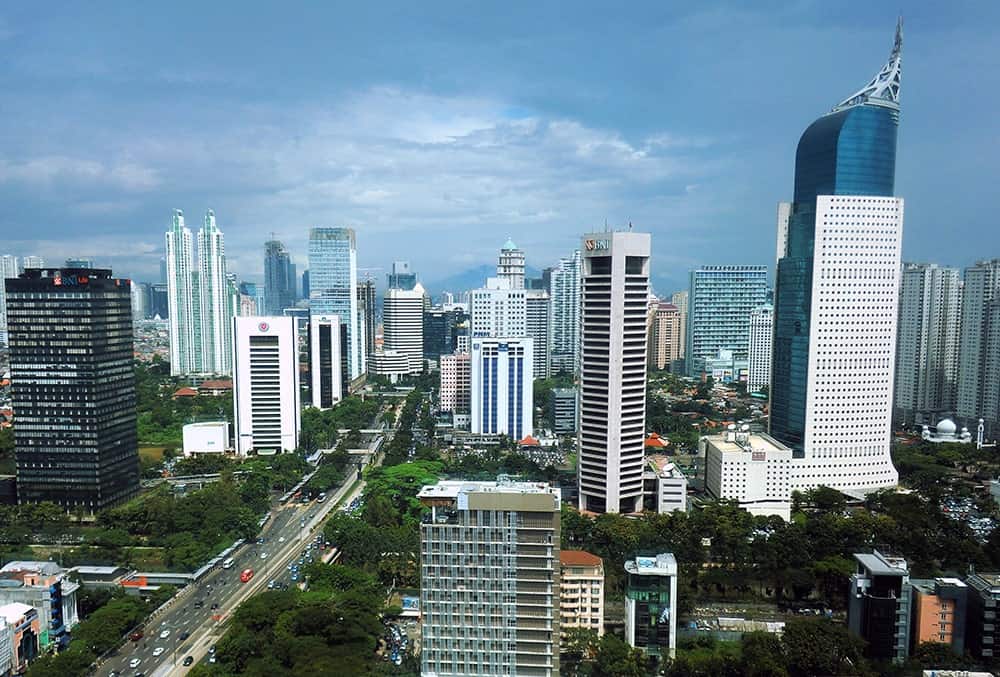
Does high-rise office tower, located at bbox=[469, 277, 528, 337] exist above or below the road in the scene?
above

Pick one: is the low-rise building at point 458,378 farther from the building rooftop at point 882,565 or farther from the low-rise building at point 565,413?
the building rooftop at point 882,565

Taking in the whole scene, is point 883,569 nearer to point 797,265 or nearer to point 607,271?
point 607,271

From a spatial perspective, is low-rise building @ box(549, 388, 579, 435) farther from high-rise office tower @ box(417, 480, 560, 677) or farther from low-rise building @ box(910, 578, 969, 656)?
high-rise office tower @ box(417, 480, 560, 677)

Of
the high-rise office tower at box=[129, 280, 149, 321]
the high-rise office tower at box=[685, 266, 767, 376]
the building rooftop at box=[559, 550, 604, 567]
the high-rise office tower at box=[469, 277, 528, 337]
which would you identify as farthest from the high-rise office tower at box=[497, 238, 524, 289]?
the high-rise office tower at box=[129, 280, 149, 321]

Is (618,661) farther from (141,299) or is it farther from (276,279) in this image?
(141,299)

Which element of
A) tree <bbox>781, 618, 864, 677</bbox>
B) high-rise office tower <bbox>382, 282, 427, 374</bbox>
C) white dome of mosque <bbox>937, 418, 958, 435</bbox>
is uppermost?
high-rise office tower <bbox>382, 282, 427, 374</bbox>

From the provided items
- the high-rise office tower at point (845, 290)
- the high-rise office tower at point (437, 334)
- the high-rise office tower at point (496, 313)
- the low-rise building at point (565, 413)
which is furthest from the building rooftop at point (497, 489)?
the high-rise office tower at point (437, 334)
